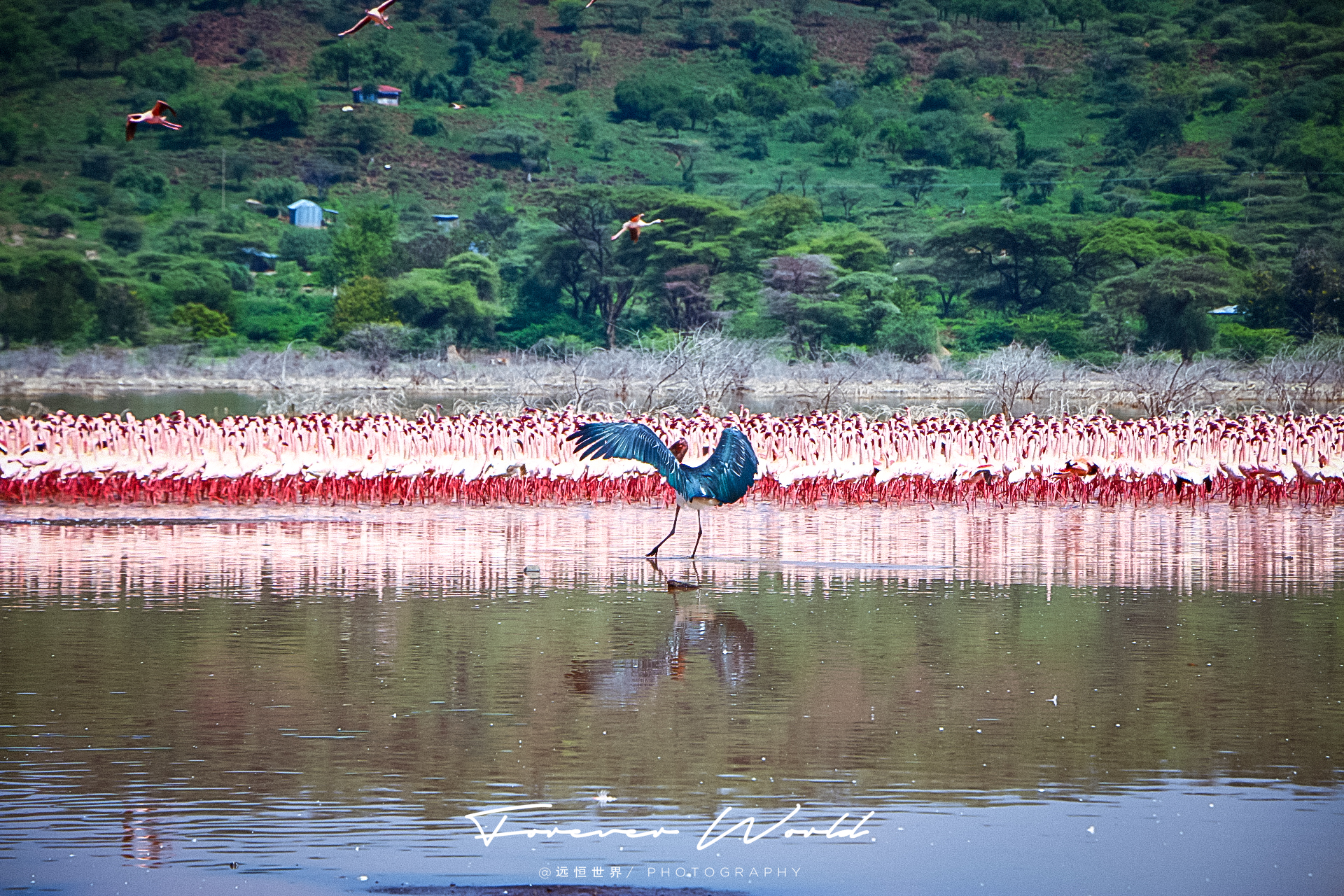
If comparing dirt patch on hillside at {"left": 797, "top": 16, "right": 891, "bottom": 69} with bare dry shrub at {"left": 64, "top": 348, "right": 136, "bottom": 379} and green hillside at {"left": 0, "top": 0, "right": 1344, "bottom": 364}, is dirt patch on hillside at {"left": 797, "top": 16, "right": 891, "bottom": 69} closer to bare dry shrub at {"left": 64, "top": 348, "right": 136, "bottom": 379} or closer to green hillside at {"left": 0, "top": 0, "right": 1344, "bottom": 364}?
green hillside at {"left": 0, "top": 0, "right": 1344, "bottom": 364}

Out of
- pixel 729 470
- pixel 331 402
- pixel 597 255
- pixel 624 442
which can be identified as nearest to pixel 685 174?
pixel 597 255

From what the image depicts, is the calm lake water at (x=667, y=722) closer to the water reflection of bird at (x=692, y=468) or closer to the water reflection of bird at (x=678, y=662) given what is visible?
the water reflection of bird at (x=678, y=662)

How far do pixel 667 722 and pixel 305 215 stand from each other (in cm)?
9525

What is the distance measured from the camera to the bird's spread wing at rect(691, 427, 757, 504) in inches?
484

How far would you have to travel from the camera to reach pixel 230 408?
41.9 metres

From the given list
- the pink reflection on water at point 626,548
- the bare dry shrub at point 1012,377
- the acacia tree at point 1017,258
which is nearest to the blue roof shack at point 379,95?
the acacia tree at point 1017,258

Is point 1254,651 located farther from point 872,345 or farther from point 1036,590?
point 872,345

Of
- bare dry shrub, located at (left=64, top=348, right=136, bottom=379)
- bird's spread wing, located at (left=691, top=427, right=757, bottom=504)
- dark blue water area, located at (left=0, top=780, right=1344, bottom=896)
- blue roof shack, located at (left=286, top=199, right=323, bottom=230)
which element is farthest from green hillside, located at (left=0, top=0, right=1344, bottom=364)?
dark blue water area, located at (left=0, top=780, right=1344, bottom=896)

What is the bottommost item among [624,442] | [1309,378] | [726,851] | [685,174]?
[726,851]

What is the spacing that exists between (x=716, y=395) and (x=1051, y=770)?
83.7 feet

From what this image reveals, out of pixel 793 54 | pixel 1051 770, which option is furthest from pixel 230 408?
pixel 793 54

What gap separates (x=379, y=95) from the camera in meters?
118
